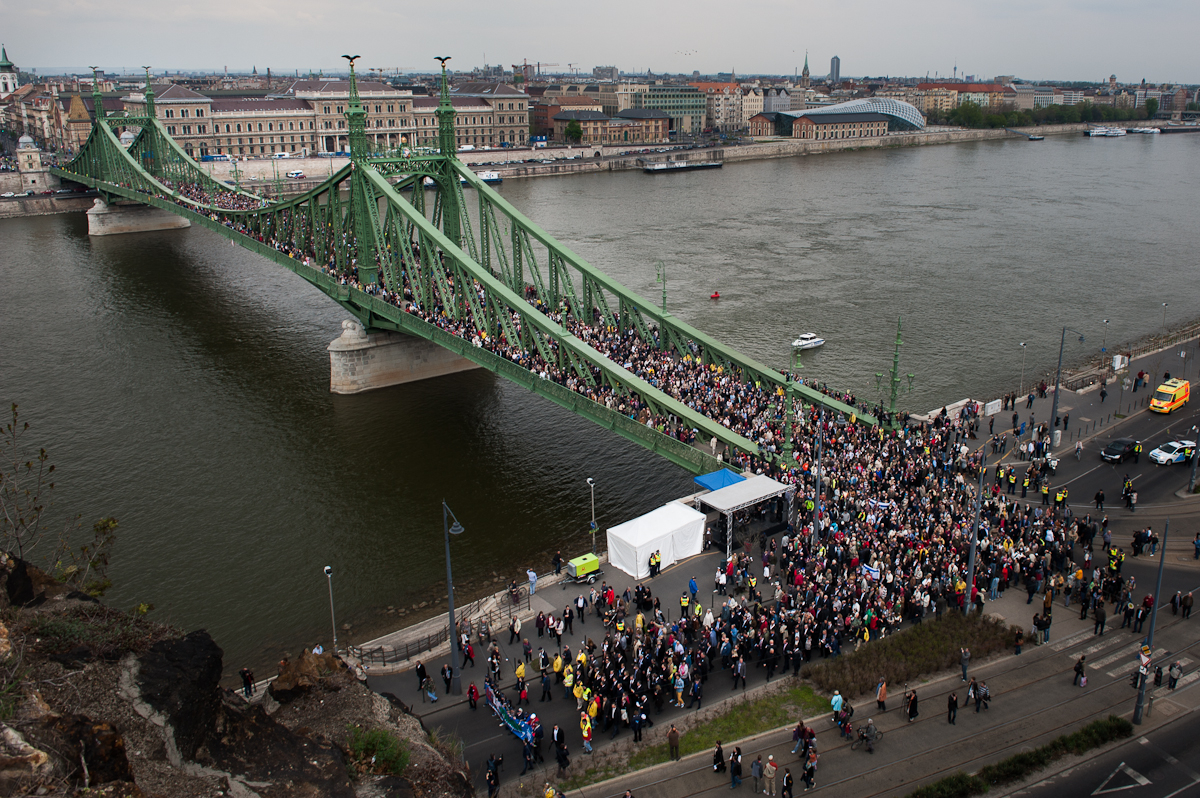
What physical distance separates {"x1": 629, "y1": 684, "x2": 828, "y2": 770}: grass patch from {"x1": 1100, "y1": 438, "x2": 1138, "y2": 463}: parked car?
19969 millimetres

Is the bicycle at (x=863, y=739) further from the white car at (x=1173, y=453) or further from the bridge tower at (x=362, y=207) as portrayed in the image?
the bridge tower at (x=362, y=207)

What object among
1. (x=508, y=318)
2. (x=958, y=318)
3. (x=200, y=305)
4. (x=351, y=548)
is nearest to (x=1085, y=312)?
(x=958, y=318)

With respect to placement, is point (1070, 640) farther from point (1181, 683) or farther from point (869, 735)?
point (869, 735)

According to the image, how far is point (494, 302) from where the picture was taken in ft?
131

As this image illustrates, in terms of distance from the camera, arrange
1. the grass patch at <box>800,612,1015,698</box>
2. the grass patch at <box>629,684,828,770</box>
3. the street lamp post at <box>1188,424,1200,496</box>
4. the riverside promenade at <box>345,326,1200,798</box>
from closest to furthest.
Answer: the riverside promenade at <box>345,326,1200,798</box>
the grass patch at <box>629,684,828,770</box>
the grass patch at <box>800,612,1015,698</box>
the street lamp post at <box>1188,424,1200,496</box>

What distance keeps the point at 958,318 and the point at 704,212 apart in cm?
4934

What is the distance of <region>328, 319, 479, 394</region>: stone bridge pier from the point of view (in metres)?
46.5

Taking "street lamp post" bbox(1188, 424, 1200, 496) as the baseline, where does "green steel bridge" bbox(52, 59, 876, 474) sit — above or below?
above

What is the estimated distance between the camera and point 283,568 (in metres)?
31.1

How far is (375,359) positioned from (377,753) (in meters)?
34.0

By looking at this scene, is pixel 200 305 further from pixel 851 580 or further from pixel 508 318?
pixel 851 580

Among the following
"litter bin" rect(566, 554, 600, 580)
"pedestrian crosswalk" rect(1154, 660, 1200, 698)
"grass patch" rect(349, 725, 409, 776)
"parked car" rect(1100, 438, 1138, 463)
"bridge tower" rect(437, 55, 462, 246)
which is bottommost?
"pedestrian crosswalk" rect(1154, 660, 1200, 698)

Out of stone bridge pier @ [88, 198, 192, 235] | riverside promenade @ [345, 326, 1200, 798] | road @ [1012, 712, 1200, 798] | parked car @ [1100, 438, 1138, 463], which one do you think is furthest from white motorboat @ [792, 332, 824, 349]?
stone bridge pier @ [88, 198, 192, 235]

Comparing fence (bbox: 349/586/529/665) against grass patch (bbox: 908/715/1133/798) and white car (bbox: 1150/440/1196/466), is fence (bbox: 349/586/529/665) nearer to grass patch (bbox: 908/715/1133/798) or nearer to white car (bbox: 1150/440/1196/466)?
grass patch (bbox: 908/715/1133/798)
